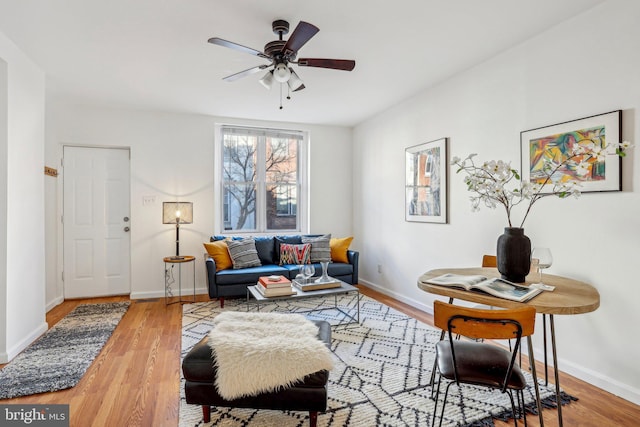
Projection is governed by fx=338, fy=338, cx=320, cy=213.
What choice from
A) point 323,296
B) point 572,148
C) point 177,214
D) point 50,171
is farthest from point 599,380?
point 50,171

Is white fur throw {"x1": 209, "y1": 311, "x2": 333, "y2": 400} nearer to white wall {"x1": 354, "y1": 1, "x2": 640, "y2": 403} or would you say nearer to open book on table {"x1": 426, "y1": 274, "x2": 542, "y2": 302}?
open book on table {"x1": 426, "y1": 274, "x2": 542, "y2": 302}

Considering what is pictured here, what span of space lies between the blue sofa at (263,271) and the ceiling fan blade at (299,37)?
2.26 m

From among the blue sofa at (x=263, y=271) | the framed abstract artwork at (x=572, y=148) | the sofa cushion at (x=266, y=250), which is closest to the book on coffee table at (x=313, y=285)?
the blue sofa at (x=263, y=271)

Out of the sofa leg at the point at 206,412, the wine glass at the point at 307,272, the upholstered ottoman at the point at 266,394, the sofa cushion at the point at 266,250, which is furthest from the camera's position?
the sofa cushion at the point at 266,250

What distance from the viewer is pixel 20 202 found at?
9.30 ft

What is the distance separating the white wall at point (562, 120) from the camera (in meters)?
2.09

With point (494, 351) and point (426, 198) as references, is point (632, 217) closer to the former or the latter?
point (494, 351)

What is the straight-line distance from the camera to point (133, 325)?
345cm

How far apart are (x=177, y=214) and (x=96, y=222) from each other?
1162mm

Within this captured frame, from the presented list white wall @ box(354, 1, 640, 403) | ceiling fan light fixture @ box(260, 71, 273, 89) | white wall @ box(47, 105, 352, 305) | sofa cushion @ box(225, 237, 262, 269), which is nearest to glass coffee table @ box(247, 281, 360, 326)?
sofa cushion @ box(225, 237, 262, 269)

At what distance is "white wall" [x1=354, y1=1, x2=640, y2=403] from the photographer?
A: 6.86 ft

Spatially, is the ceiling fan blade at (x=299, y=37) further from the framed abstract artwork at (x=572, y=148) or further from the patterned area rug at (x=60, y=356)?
the patterned area rug at (x=60, y=356)

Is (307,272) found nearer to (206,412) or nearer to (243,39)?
(206,412)

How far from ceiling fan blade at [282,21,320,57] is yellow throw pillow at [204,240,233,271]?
8.24ft
